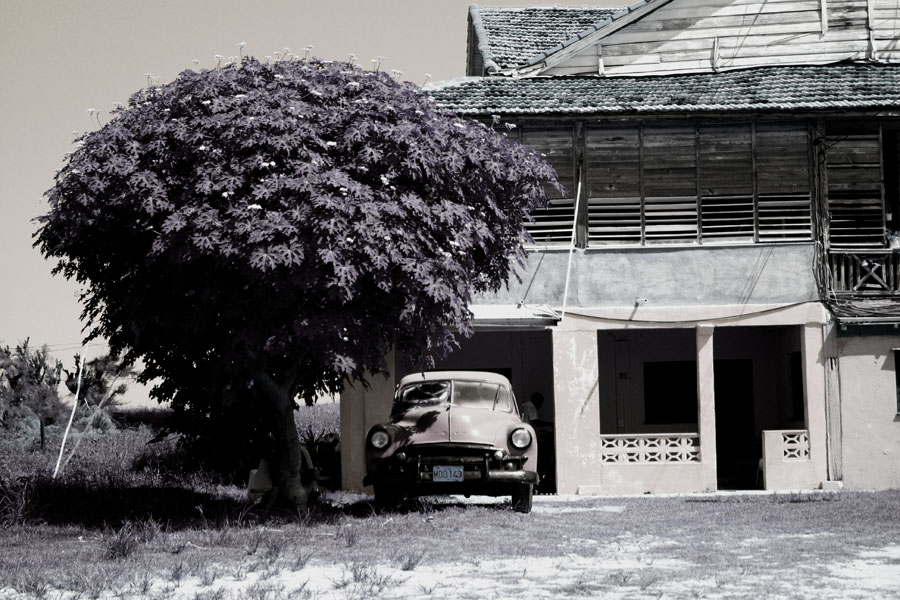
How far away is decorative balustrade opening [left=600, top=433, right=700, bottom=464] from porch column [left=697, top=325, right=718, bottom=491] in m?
0.15

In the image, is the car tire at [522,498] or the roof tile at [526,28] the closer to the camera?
the car tire at [522,498]

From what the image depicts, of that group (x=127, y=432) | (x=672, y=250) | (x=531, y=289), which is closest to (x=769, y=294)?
(x=672, y=250)

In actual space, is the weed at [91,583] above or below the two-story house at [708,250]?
Result: below

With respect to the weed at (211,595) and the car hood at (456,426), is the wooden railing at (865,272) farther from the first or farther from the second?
the weed at (211,595)

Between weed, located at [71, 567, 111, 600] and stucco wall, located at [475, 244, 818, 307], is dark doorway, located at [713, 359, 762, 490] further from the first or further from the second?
weed, located at [71, 567, 111, 600]

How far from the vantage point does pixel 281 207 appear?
45.5ft

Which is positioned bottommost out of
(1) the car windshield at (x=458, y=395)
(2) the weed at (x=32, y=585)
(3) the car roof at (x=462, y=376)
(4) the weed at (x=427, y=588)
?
(4) the weed at (x=427, y=588)

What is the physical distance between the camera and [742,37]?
22.8m

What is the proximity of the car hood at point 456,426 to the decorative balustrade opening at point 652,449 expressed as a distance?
485 cm

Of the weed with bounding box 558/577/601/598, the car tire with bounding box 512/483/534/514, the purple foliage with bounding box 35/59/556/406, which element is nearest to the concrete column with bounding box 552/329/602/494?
the car tire with bounding box 512/483/534/514

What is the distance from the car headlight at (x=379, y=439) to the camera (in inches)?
608

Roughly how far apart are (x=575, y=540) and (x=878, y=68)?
13.1 metres

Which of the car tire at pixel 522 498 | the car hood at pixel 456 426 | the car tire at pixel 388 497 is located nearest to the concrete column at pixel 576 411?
the car hood at pixel 456 426

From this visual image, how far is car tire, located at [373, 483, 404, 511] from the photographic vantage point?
15.6 m
